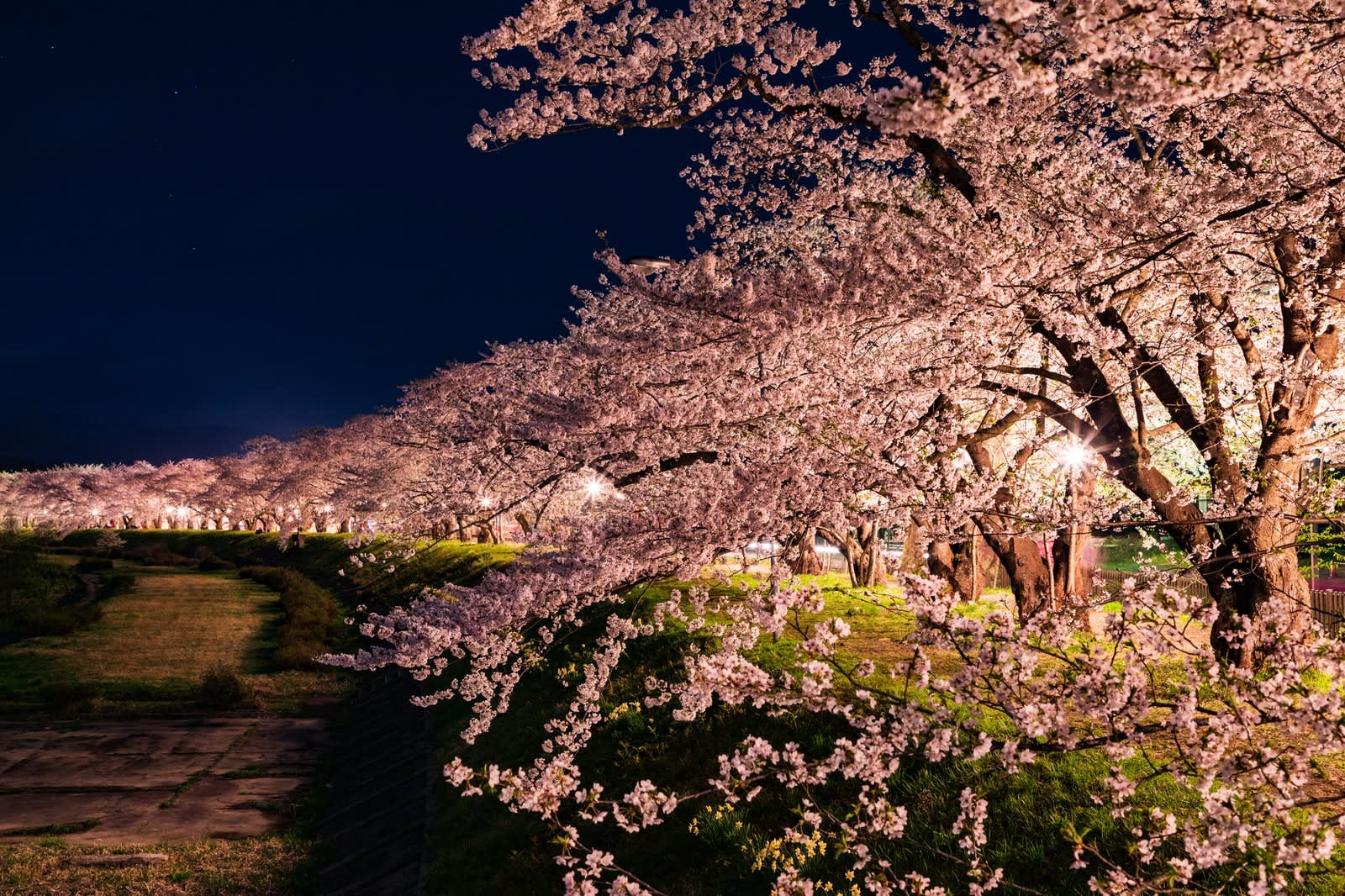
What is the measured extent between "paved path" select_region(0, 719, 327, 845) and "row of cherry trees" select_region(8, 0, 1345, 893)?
251 inches

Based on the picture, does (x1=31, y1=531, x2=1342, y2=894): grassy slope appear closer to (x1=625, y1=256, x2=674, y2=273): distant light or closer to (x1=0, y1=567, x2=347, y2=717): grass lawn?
(x1=625, y1=256, x2=674, y2=273): distant light

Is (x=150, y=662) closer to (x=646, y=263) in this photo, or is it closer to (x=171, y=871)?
(x=171, y=871)

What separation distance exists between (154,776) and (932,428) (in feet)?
50.4

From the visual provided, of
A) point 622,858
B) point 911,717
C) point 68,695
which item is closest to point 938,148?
point 911,717

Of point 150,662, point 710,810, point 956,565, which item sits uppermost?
point 956,565

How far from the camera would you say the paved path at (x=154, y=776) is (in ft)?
43.1

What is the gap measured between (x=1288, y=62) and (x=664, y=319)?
6.84 meters

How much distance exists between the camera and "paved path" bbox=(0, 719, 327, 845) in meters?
13.1

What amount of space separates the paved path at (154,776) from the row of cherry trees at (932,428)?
20.9 ft

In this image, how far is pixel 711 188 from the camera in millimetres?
13344

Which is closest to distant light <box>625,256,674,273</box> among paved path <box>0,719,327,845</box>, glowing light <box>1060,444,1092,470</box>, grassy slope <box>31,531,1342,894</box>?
grassy slope <box>31,531,1342,894</box>

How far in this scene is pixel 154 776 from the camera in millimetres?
15336

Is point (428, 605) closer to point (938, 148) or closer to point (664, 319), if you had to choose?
point (664, 319)

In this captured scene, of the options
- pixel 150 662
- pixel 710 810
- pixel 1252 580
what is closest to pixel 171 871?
pixel 710 810
